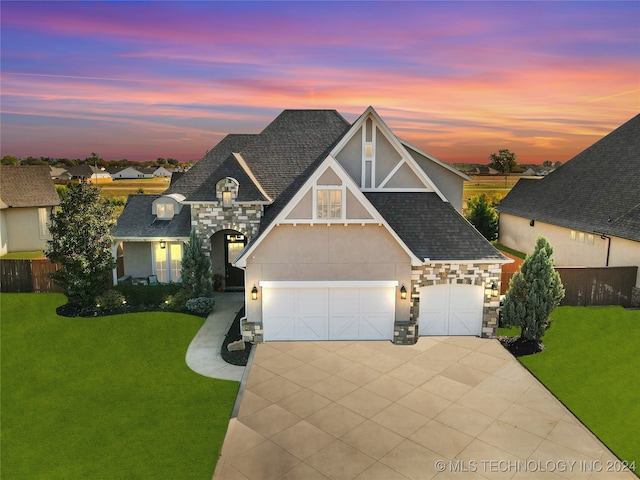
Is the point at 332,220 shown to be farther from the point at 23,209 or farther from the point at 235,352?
the point at 23,209

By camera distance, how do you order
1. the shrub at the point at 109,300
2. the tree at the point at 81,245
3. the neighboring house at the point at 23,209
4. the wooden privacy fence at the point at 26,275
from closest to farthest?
the tree at the point at 81,245 → the shrub at the point at 109,300 → the wooden privacy fence at the point at 26,275 → the neighboring house at the point at 23,209

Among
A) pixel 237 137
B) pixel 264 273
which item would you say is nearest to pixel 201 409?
pixel 264 273

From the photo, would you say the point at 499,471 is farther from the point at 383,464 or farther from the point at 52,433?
the point at 52,433

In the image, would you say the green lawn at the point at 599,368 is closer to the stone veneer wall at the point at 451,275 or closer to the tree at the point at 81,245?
the stone veneer wall at the point at 451,275

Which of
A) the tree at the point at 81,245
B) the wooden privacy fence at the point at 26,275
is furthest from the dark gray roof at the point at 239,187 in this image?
the wooden privacy fence at the point at 26,275

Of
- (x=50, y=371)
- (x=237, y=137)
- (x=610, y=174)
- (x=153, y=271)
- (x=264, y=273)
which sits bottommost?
(x=50, y=371)

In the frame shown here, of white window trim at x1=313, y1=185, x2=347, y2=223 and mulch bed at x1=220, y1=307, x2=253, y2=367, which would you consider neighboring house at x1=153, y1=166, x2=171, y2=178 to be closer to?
mulch bed at x1=220, y1=307, x2=253, y2=367

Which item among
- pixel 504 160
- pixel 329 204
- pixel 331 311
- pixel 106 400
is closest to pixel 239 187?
pixel 329 204

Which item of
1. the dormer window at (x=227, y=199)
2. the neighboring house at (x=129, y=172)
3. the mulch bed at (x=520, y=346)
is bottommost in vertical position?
the mulch bed at (x=520, y=346)
